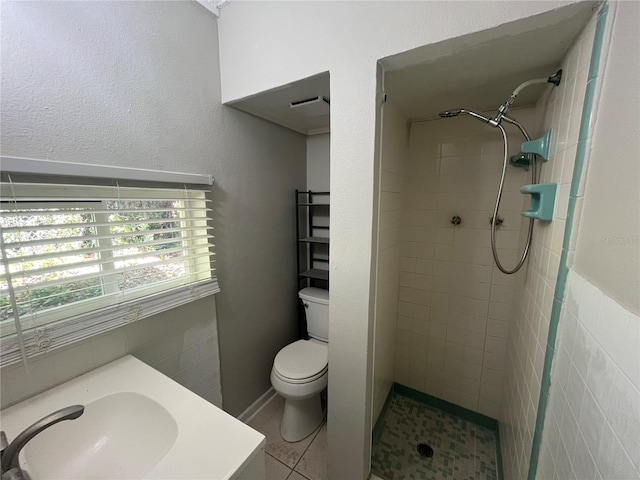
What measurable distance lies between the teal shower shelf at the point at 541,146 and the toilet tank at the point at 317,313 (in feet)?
4.62

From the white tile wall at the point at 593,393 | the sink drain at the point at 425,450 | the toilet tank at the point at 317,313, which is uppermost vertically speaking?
the white tile wall at the point at 593,393

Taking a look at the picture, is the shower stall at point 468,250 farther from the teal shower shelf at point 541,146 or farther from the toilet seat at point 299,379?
the toilet seat at point 299,379

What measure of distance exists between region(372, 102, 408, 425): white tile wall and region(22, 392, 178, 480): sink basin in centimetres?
100

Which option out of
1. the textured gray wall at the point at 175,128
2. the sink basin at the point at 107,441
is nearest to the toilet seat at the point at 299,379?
the textured gray wall at the point at 175,128

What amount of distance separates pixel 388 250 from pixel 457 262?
560 mm

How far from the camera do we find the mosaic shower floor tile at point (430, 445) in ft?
4.66

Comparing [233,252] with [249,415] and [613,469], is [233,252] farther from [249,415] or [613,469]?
[613,469]

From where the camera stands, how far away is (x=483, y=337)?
1.66 m

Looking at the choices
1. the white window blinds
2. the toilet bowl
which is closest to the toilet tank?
the toilet bowl

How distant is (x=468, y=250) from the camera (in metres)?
1.65

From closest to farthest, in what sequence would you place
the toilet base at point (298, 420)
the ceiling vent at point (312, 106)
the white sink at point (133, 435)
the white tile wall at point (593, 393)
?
the white tile wall at point (593, 393) → the white sink at point (133, 435) → the ceiling vent at point (312, 106) → the toilet base at point (298, 420)

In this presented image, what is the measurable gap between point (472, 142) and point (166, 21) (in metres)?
1.71

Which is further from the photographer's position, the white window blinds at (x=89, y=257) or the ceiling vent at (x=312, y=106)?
the ceiling vent at (x=312, y=106)

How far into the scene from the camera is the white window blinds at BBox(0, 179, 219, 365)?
84 cm
